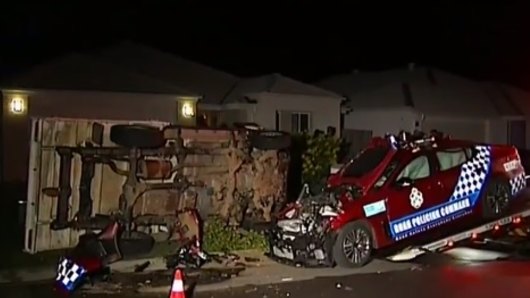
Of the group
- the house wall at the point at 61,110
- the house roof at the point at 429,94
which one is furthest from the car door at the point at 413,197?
the house roof at the point at 429,94

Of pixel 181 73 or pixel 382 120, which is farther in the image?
pixel 382 120

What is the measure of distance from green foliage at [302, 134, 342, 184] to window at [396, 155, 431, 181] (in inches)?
265

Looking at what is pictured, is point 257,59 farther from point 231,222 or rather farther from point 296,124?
point 231,222

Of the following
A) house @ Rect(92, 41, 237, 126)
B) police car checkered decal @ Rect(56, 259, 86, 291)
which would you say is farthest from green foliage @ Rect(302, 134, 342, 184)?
police car checkered decal @ Rect(56, 259, 86, 291)

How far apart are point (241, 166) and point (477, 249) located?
4311mm

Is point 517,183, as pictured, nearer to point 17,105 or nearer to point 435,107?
point 17,105

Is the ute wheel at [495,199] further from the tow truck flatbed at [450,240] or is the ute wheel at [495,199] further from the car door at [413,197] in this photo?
the car door at [413,197]

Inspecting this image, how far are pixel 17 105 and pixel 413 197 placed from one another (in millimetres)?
16219

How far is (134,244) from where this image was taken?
14.4 metres

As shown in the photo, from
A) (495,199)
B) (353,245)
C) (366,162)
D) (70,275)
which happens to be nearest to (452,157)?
(495,199)

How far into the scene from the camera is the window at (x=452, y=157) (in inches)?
578

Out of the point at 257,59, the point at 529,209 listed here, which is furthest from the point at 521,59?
the point at 529,209

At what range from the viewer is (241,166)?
16.3 metres

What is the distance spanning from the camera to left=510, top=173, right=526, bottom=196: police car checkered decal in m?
15.6
